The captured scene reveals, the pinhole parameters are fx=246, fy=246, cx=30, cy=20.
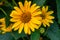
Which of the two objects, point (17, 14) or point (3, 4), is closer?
point (17, 14)

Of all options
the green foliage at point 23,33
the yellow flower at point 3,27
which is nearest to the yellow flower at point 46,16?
the green foliage at point 23,33

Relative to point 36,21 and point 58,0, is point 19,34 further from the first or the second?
point 58,0

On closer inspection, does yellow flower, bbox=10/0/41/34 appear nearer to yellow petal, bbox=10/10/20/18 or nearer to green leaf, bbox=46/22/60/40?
yellow petal, bbox=10/10/20/18

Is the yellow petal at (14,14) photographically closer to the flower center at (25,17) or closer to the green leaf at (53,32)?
the flower center at (25,17)

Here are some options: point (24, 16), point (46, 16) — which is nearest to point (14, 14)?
point (24, 16)

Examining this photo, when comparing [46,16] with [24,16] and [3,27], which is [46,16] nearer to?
[24,16]

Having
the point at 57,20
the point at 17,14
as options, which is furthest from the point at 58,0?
the point at 17,14
